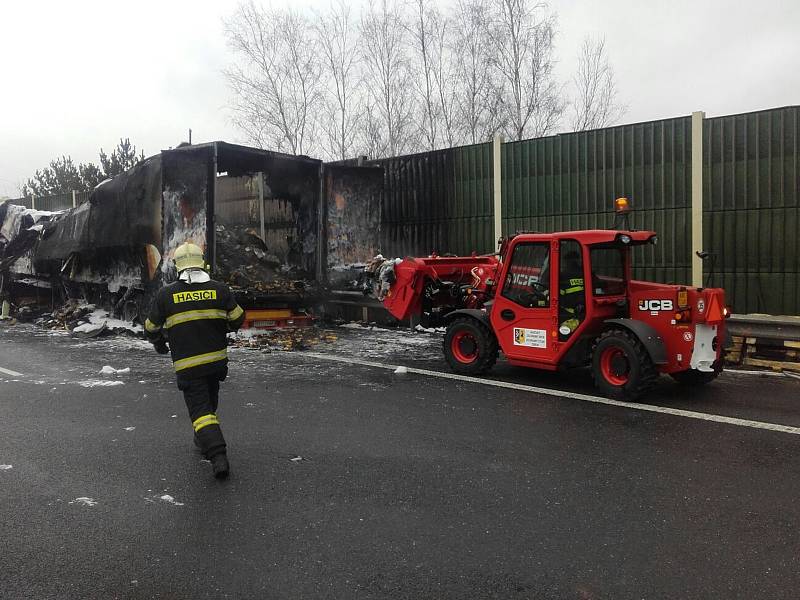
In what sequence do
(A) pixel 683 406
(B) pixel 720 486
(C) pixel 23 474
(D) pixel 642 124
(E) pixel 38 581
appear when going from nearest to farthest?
(E) pixel 38 581
(B) pixel 720 486
(C) pixel 23 474
(A) pixel 683 406
(D) pixel 642 124

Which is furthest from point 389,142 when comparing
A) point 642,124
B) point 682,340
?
point 682,340

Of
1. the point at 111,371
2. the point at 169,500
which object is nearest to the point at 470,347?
the point at 111,371

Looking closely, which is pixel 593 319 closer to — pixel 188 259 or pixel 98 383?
pixel 188 259

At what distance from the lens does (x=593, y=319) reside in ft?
22.7

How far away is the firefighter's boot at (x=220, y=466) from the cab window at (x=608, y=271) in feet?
13.8

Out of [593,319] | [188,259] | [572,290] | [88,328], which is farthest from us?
[88,328]

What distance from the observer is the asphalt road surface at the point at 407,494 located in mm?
3201

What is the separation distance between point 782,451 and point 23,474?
5.63 m

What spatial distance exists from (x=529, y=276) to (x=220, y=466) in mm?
4198

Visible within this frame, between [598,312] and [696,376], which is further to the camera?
[696,376]

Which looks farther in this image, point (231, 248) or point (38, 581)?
point (231, 248)

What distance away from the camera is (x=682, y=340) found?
657 cm

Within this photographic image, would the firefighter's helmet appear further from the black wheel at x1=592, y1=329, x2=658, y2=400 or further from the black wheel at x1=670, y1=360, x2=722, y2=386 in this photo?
the black wheel at x1=670, y1=360, x2=722, y2=386

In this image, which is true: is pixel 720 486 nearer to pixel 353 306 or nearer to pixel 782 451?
pixel 782 451
